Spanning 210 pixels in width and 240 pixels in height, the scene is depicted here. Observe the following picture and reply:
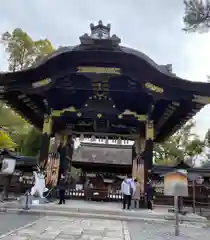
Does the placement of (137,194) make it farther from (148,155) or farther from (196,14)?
(196,14)

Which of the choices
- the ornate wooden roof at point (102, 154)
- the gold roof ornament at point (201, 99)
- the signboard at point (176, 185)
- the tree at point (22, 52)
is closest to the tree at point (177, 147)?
the ornate wooden roof at point (102, 154)

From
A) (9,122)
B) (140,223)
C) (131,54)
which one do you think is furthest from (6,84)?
(140,223)

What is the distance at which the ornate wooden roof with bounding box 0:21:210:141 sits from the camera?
32.6ft

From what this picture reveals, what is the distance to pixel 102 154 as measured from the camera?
2305cm

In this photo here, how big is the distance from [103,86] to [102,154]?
13029mm

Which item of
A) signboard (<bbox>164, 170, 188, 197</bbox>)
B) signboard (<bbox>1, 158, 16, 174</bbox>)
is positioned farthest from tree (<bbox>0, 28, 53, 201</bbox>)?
signboard (<bbox>164, 170, 188, 197</bbox>)

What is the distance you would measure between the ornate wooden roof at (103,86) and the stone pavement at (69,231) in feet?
16.8

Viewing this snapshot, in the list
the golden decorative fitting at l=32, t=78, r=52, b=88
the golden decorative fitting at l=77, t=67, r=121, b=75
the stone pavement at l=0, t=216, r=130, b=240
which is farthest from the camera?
the golden decorative fitting at l=32, t=78, r=52, b=88

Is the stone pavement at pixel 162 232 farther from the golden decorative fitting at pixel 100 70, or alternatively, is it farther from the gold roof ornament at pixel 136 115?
the golden decorative fitting at pixel 100 70

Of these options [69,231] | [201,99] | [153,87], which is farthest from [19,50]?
[69,231]

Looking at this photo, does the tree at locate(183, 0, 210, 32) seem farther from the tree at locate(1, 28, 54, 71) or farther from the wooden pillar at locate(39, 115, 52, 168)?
the tree at locate(1, 28, 54, 71)

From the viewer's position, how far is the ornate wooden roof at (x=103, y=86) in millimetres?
9931

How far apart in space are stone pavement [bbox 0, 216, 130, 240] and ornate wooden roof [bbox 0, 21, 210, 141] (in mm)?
5118

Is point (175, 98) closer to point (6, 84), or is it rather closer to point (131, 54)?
point (131, 54)
